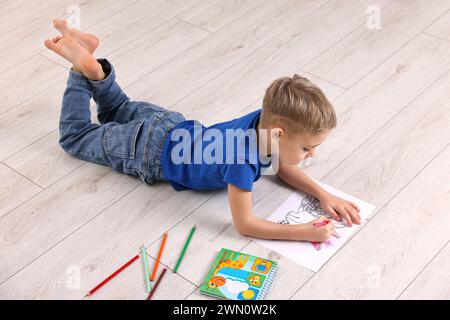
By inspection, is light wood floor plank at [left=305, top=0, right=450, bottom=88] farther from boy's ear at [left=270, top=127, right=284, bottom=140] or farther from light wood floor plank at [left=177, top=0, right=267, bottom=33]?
boy's ear at [left=270, top=127, right=284, bottom=140]

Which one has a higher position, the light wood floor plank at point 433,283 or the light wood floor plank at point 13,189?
the light wood floor plank at point 13,189

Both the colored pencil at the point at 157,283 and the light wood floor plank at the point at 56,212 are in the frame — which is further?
the light wood floor plank at the point at 56,212

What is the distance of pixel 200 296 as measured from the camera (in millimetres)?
1263

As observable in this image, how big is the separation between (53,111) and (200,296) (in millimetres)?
796

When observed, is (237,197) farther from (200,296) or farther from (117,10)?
(117,10)

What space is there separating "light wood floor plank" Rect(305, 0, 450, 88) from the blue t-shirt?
557 millimetres

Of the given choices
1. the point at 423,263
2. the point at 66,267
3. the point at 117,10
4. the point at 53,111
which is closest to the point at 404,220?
the point at 423,263

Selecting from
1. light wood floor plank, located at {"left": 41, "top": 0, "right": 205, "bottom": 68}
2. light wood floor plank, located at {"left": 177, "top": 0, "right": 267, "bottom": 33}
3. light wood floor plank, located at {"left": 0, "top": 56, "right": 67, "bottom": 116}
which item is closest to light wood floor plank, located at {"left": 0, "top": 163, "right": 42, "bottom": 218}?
light wood floor plank, located at {"left": 0, "top": 56, "right": 67, "bottom": 116}

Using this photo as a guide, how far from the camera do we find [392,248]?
4.40 ft

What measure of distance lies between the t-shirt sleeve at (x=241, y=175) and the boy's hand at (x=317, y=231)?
154 millimetres

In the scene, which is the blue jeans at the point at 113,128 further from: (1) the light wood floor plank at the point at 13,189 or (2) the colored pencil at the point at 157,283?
(2) the colored pencil at the point at 157,283

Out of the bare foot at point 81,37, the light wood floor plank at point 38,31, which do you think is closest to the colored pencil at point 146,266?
the bare foot at point 81,37

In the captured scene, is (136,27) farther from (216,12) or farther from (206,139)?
(206,139)

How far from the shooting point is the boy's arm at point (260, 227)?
4.36 ft
